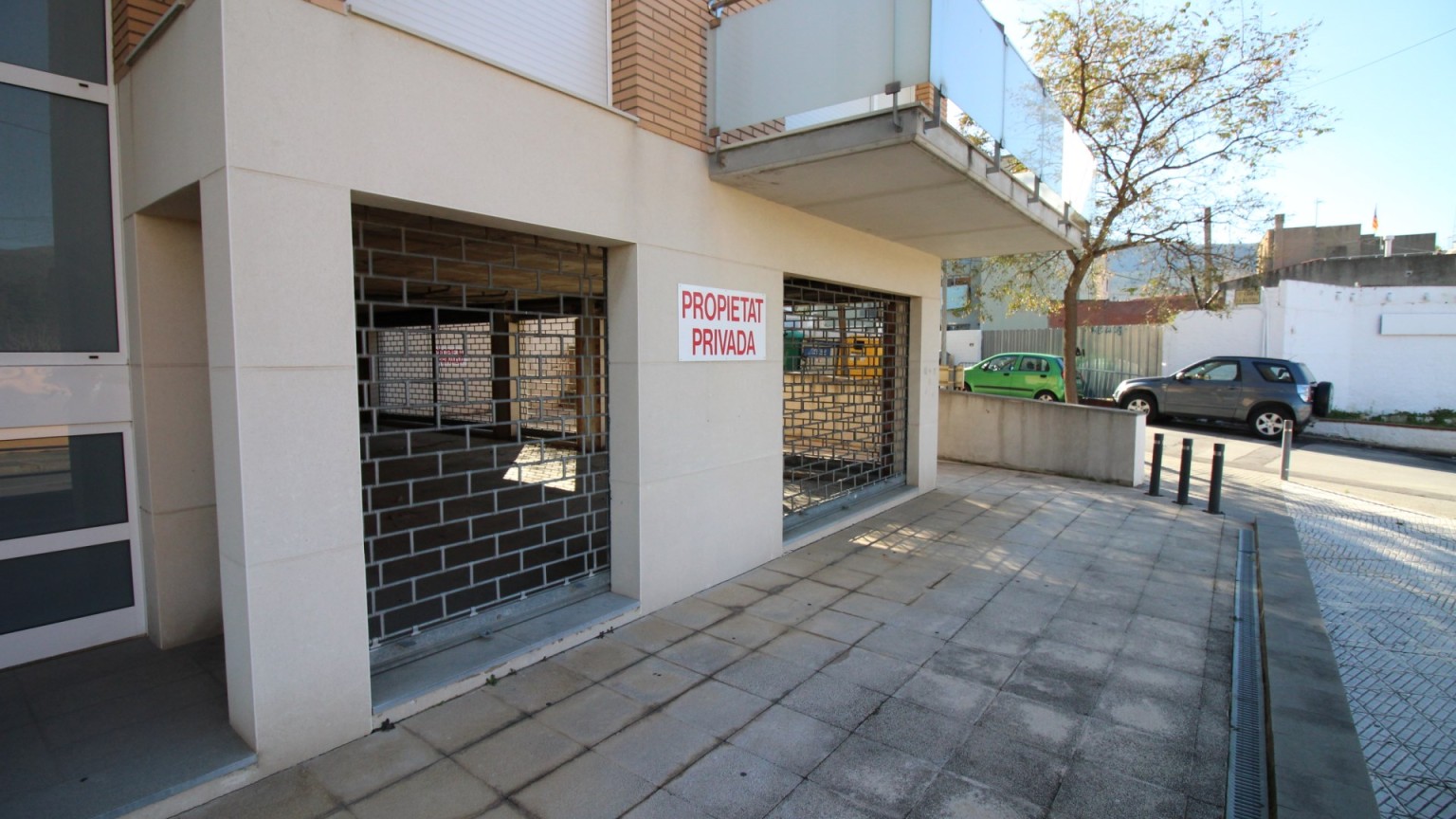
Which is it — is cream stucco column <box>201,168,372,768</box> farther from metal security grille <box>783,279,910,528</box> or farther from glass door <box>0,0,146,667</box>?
metal security grille <box>783,279,910,528</box>

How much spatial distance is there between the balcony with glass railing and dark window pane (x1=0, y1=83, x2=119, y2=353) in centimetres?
358

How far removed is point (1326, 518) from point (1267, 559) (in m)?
2.78

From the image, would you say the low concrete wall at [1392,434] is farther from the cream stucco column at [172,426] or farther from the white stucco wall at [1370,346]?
the cream stucco column at [172,426]

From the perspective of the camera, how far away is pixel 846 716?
3.40m

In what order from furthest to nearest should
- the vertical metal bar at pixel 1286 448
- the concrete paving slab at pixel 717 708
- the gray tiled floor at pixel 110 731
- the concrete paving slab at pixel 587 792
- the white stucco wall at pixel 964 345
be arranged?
the white stucco wall at pixel 964 345 → the vertical metal bar at pixel 1286 448 → the concrete paving slab at pixel 717 708 → the concrete paving slab at pixel 587 792 → the gray tiled floor at pixel 110 731

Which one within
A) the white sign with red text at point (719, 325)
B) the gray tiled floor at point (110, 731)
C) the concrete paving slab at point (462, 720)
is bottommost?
the concrete paving slab at point (462, 720)

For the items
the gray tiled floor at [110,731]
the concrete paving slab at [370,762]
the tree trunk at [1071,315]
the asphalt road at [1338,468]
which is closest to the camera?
the gray tiled floor at [110,731]

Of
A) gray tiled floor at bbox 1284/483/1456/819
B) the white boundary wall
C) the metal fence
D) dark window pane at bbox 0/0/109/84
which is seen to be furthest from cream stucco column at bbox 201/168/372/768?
the metal fence

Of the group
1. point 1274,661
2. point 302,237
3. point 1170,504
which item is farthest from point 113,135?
point 1170,504

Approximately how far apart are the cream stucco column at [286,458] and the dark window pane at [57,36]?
5.27 ft

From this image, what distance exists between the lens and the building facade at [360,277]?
287cm

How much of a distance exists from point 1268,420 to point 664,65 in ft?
51.0

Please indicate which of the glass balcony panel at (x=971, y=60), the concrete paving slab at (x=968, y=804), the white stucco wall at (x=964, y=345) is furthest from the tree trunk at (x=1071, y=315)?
the white stucco wall at (x=964, y=345)

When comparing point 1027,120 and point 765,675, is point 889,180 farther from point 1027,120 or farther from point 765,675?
point 765,675
